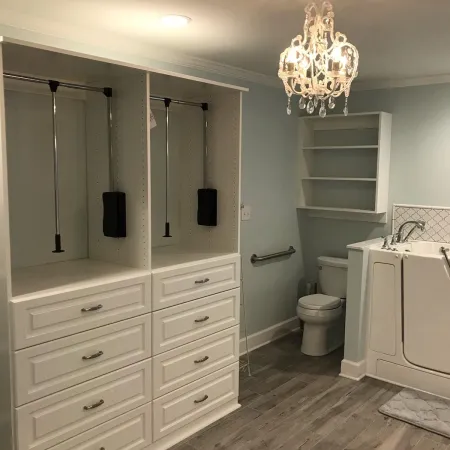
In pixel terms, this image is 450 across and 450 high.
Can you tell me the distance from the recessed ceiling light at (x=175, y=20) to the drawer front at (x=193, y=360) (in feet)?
5.91

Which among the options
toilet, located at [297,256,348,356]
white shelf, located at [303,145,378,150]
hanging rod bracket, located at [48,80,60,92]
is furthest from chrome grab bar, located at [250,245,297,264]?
hanging rod bracket, located at [48,80,60,92]

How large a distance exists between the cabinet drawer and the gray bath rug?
1.21 metres

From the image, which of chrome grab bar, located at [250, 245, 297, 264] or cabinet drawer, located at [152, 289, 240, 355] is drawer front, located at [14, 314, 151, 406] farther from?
chrome grab bar, located at [250, 245, 297, 264]

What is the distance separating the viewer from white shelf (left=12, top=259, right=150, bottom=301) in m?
2.32

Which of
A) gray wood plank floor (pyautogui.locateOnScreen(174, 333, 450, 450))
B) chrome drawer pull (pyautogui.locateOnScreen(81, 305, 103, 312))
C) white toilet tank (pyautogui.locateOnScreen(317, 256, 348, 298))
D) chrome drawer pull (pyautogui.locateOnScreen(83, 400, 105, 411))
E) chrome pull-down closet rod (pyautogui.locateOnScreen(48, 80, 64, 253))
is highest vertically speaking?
chrome pull-down closet rod (pyautogui.locateOnScreen(48, 80, 64, 253))

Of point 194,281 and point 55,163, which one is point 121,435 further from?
point 55,163

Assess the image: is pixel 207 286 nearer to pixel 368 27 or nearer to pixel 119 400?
pixel 119 400

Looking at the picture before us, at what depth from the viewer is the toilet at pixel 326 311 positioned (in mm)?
4152

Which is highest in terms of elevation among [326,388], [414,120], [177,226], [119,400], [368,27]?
[368,27]

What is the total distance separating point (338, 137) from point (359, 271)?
146cm

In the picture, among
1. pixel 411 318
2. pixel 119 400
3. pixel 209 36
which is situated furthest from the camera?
pixel 411 318

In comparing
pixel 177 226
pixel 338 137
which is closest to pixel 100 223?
pixel 177 226

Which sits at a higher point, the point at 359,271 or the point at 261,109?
the point at 261,109

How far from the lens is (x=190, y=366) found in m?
2.96
